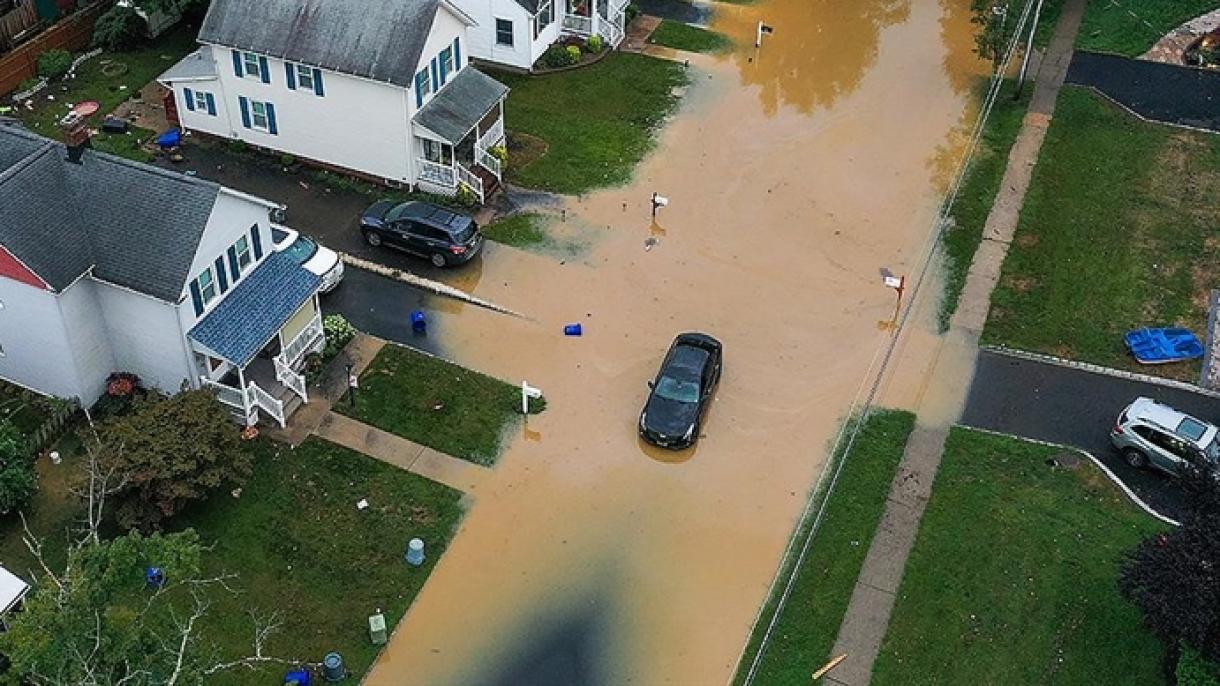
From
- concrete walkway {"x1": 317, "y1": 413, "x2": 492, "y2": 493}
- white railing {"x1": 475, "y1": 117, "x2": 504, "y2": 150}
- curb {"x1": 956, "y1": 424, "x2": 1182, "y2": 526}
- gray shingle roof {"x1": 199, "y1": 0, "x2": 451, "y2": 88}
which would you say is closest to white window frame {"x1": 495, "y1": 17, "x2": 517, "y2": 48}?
white railing {"x1": 475, "y1": 117, "x2": 504, "y2": 150}

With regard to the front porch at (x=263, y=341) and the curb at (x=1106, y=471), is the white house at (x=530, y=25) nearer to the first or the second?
the front porch at (x=263, y=341)

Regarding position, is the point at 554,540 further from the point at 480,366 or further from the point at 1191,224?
the point at 1191,224

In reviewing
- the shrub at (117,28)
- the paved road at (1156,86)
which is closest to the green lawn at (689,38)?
the paved road at (1156,86)

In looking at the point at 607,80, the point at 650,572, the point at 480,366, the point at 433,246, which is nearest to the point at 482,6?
the point at 607,80

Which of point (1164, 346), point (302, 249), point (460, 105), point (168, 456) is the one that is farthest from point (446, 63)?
point (1164, 346)

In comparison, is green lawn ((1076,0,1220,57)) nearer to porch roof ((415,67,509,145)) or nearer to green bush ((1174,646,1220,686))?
porch roof ((415,67,509,145))
